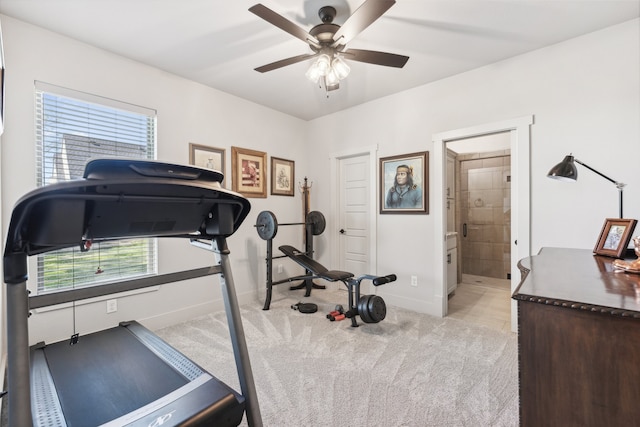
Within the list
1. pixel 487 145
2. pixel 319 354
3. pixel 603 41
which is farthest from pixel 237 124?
pixel 487 145

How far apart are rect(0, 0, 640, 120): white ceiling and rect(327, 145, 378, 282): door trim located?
1.06 metres

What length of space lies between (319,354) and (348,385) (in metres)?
0.48

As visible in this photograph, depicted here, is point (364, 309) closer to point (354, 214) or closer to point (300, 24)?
point (354, 214)

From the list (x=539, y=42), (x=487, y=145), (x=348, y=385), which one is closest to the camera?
(x=348, y=385)

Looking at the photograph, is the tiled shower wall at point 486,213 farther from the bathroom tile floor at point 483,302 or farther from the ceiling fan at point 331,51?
the ceiling fan at point 331,51

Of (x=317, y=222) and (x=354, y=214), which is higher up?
(x=354, y=214)

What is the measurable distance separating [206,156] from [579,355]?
3576 mm

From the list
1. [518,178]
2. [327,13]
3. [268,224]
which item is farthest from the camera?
[268,224]

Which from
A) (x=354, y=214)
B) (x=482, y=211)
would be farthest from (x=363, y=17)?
(x=482, y=211)

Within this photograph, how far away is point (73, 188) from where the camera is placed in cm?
74

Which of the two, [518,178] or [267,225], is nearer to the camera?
[518,178]

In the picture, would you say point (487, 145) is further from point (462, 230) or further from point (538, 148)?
point (538, 148)

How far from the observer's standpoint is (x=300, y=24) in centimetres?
229

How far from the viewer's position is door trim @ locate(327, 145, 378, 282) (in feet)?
12.8
